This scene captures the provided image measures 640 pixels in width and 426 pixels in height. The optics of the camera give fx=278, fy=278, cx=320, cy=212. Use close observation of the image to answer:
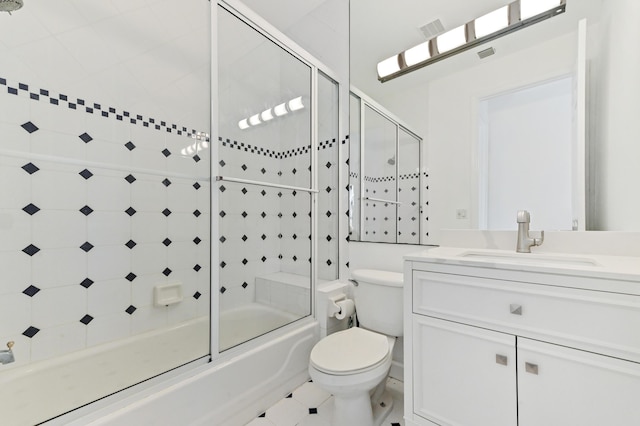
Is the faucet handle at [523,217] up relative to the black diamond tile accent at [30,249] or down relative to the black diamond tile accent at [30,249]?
up

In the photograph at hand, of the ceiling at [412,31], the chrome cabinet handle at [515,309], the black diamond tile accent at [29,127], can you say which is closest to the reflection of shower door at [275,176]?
the ceiling at [412,31]

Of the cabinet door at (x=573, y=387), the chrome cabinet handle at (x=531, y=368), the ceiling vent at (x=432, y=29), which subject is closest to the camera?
the cabinet door at (x=573, y=387)

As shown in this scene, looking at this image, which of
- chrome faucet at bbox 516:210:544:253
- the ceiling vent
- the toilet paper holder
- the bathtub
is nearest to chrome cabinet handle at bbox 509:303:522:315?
chrome faucet at bbox 516:210:544:253

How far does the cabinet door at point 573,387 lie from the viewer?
0.77m

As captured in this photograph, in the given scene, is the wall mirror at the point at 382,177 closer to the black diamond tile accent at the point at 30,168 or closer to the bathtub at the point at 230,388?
the bathtub at the point at 230,388

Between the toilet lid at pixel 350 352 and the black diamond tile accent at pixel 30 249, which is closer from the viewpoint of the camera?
the toilet lid at pixel 350 352

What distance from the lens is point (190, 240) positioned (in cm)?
183

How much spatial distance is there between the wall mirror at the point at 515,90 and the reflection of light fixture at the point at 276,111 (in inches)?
23.5

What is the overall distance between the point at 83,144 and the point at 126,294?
87 cm

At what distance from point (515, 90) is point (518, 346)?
45.4 inches

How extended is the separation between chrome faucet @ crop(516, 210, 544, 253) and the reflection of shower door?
1.14 metres

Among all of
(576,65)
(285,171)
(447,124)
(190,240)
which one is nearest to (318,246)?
(285,171)

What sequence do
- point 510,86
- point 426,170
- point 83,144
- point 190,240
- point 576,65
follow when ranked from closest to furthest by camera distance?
1. point 576,65
2. point 510,86
3. point 83,144
4. point 426,170
5. point 190,240

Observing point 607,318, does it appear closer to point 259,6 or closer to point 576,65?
point 576,65
